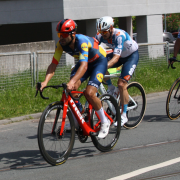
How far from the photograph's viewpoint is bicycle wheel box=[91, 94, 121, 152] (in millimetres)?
5539

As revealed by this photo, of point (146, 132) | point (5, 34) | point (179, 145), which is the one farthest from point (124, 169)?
point (5, 34)

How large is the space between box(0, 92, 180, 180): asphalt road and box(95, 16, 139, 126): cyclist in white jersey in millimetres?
741

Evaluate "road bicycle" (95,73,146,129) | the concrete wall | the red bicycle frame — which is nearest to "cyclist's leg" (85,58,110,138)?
the red bicycle frame

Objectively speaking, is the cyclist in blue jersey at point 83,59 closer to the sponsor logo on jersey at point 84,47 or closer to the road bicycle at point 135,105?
the sponsor logo on jersey at point 84,47

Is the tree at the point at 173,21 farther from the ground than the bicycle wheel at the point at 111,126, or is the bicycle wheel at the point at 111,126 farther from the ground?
the tree at the point at 173,21

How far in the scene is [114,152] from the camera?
18.5 feet

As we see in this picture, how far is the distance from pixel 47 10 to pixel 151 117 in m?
9.71

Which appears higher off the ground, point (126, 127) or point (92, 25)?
point (92, 25)

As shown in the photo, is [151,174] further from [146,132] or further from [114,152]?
[146,132]

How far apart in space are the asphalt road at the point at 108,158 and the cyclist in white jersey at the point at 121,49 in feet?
2.43

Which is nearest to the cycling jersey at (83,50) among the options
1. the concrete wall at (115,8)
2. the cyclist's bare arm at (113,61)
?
the cyclist's bare arm at (113,61)

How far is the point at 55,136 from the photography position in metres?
5.00

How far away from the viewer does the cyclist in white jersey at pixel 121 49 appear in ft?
20.7

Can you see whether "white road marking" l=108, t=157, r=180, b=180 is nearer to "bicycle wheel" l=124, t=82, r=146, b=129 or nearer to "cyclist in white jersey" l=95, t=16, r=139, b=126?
"cyclist in white jersey" l=95, t=16, r=139, b=126
